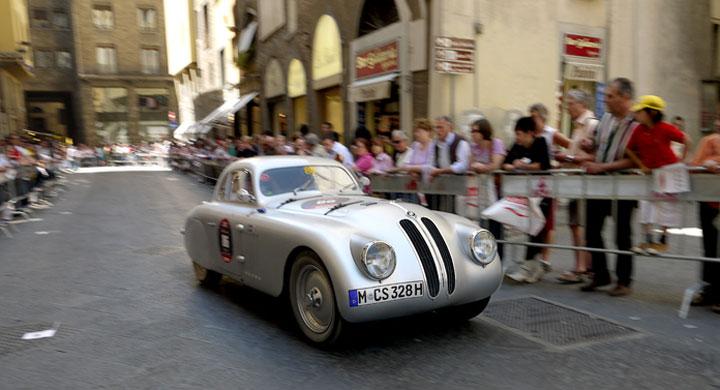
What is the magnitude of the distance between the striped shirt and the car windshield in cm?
257

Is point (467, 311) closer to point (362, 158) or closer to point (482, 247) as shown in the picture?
point (482, 247)

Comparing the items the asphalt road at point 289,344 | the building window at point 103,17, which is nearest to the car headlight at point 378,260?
the asphalt road at point 289,344

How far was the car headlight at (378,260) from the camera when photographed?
376 centimetres

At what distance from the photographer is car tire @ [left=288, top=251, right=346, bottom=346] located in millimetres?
3971

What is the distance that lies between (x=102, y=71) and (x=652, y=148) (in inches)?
2230

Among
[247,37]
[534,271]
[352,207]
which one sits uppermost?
[247,37]

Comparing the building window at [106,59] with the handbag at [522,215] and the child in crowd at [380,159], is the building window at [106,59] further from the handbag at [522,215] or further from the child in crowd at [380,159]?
the handbag at [522,215]

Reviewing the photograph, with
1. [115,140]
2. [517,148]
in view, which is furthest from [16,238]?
[115,140]

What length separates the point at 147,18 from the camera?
53.7 m

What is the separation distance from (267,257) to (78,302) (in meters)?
2.42

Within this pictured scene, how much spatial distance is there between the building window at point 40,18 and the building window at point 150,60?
9.73 m

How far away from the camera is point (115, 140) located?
5409 cm

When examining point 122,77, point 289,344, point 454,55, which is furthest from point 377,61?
point 122,77

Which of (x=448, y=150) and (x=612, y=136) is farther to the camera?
(x=448, y=150)
